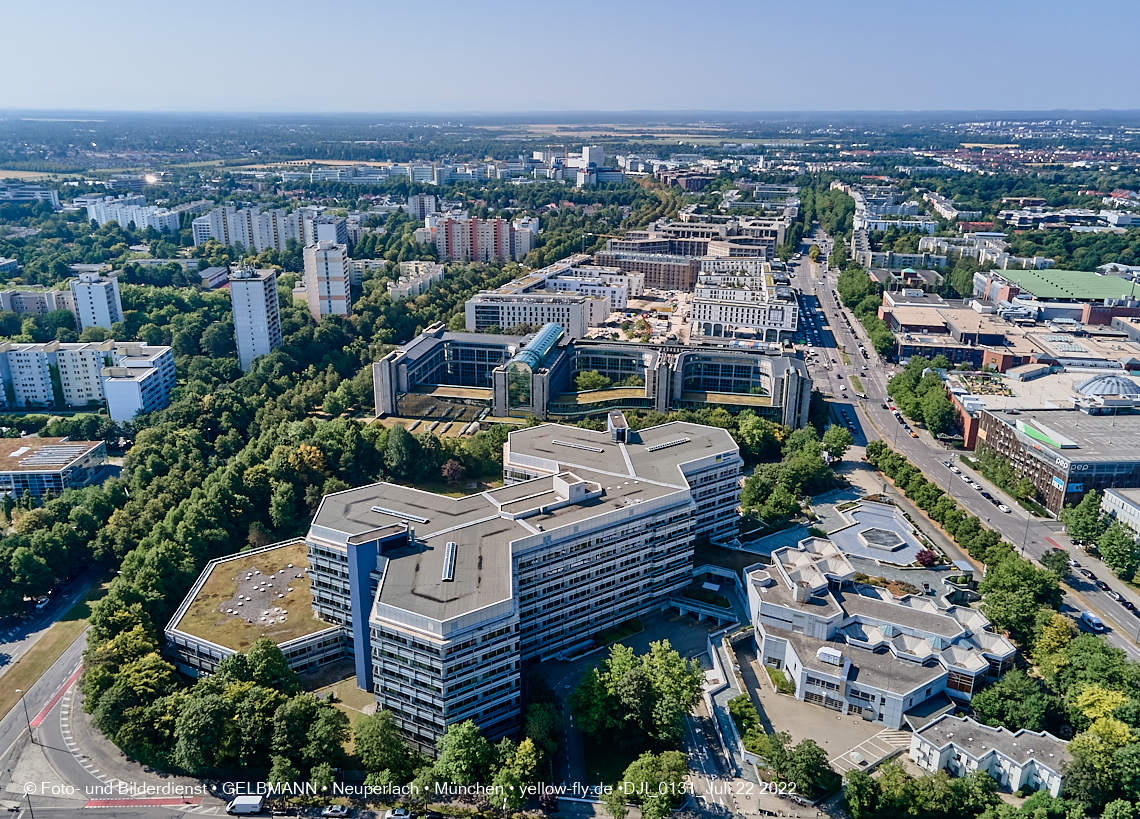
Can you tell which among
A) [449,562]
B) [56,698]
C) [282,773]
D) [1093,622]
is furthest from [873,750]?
[56,698]

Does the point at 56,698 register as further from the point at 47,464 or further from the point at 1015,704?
the point at 1015,704

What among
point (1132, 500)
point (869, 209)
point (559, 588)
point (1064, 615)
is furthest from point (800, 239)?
point (559, 588)

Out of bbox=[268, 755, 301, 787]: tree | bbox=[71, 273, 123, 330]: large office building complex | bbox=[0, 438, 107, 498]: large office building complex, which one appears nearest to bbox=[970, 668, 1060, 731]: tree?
bbox=[268, 755, 301, 787]: tree

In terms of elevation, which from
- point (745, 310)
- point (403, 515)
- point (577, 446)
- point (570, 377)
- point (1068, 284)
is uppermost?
point (1068, 284)

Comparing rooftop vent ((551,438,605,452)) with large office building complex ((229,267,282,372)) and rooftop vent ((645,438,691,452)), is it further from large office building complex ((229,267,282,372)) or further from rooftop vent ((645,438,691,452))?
large office building complex ((229,267,282,372))

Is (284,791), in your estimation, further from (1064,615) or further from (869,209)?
(869,209)

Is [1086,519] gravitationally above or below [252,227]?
below
